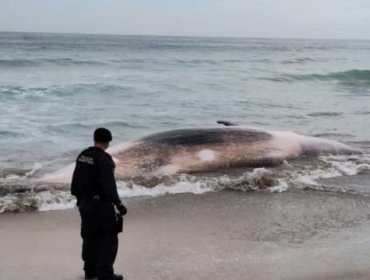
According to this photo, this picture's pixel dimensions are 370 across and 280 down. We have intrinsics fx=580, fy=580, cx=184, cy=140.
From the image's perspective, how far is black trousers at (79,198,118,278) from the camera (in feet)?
16.3

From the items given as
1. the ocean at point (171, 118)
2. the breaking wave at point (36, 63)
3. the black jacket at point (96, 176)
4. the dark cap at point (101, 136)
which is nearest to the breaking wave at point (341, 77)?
the ocean at point (171, 118)

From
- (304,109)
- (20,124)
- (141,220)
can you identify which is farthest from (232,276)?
(304,109)

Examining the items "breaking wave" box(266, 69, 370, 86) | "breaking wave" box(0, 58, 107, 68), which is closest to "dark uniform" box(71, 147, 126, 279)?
"breaking wave" box(266, 69, 370, 86)

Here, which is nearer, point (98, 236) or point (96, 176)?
point (96, 176)

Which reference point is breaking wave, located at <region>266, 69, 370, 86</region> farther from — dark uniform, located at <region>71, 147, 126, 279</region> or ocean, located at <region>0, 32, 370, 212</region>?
dark uniform, located at <region>71, 147, 126, 279</region>

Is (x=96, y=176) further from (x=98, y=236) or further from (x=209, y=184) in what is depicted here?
(x=209, y=184)

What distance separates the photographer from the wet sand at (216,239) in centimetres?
541

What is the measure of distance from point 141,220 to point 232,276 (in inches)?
81.5

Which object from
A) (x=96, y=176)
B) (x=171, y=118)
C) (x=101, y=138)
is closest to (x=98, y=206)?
(x=96, y=176)

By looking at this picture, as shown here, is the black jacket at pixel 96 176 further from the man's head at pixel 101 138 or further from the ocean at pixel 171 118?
the ocean at pixel 171 118

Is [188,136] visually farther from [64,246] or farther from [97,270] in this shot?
[97,270]

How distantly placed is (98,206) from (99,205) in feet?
0.04

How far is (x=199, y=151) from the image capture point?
10281 millimetres

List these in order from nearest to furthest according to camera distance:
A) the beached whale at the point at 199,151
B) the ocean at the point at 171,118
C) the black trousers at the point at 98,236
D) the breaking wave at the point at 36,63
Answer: the black trousers at the point at 98,236
the ocean at the point at 171,118
the beached whale at the point at 199,151
the breaking wave at the point at 36,63
